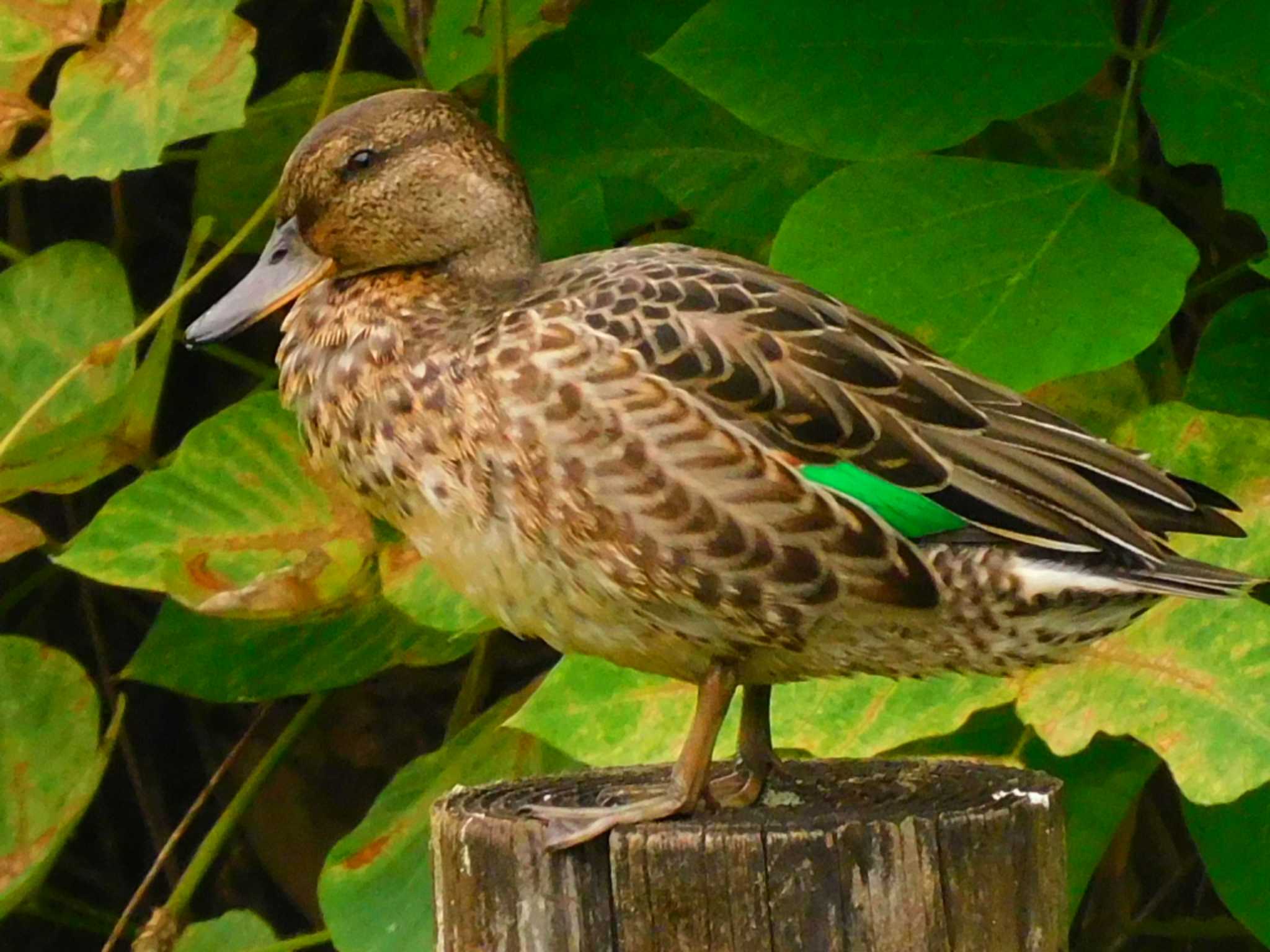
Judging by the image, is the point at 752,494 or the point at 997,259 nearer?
the point at 752,494

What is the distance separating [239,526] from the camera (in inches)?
82.1

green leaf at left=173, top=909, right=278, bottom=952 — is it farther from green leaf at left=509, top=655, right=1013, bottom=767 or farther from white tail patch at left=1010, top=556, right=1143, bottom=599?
white tail patch at left=1010, top=556, right=1143, bottom=599

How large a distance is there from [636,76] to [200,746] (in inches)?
44.6

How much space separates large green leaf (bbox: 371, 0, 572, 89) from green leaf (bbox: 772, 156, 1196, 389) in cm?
47

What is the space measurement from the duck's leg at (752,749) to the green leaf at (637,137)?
2.06ft

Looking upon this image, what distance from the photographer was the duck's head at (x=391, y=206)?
1.82m

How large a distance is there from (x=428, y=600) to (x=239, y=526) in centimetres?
22

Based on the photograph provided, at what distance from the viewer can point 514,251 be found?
1.85 m

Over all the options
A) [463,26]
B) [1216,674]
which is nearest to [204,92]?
[463,26]

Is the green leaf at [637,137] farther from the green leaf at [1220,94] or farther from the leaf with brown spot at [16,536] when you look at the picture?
the leaf with brown spot at [16,536]

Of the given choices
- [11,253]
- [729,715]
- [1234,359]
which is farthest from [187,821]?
[1234,359]

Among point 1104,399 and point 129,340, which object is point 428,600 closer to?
point 129,340

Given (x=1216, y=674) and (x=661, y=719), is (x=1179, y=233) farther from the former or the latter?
(x=661, y=719)

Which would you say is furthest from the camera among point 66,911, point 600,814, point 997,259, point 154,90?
point 66,911
